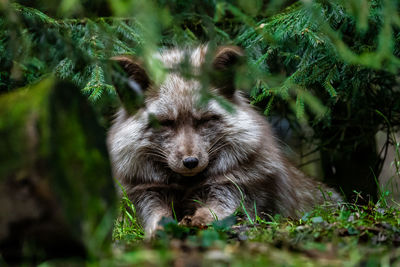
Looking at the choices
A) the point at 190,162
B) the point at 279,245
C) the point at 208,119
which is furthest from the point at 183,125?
the point at 279,245

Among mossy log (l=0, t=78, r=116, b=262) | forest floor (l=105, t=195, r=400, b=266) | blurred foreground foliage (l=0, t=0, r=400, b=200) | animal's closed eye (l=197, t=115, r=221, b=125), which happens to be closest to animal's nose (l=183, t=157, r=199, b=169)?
animal's closed eye (l=197, t=115, r=221, b=125)

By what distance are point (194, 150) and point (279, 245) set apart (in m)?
1.68

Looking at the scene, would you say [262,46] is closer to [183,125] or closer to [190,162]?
[183,125]

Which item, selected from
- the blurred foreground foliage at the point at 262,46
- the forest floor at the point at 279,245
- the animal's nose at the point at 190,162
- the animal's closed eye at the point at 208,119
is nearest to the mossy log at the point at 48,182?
the forest floor at the point at 279,245

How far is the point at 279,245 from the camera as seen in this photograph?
2.35m

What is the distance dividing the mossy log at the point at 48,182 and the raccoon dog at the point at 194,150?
6.09 ft

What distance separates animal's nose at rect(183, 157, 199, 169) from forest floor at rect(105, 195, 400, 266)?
0.62 meters

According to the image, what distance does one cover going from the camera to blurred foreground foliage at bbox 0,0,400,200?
8.59ft

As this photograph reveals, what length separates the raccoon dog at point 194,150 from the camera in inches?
160

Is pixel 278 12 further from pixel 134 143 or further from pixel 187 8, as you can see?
pixel 134 143

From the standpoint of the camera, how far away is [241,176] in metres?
4.16

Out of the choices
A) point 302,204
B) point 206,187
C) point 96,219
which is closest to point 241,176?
point 206,187

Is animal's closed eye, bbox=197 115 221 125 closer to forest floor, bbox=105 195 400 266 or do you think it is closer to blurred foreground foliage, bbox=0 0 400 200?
blurred foreground foliage, bbox=0 0 400 200

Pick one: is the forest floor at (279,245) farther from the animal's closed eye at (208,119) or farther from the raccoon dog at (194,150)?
the animal's closed eye at (208,119)
